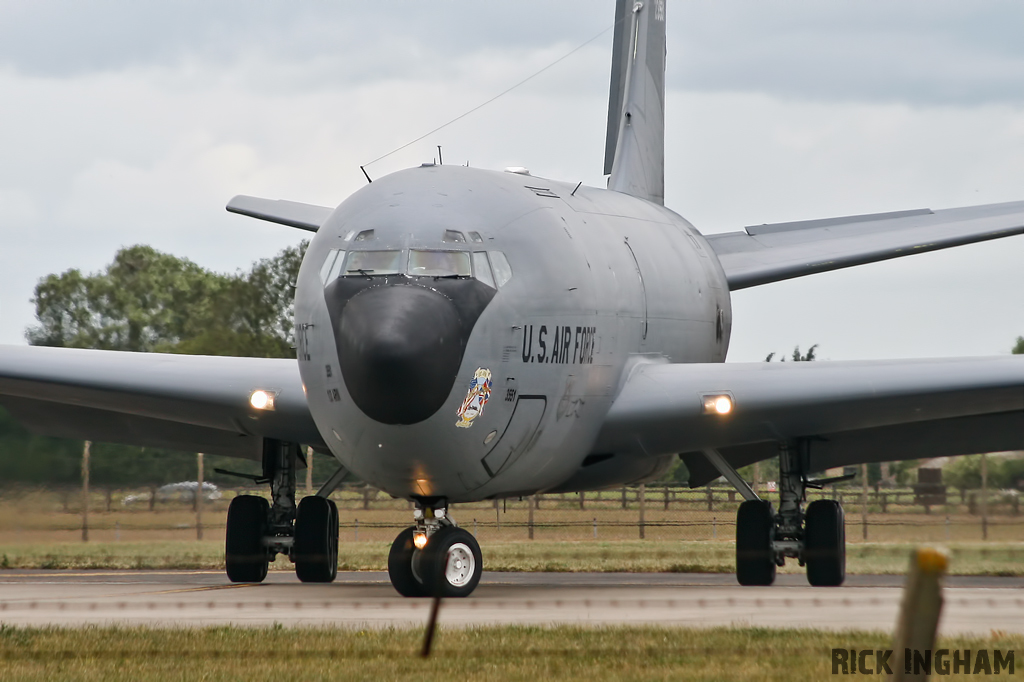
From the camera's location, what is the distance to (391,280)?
1465 centimetres

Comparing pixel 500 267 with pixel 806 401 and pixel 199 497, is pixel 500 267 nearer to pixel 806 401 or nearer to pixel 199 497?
pixel 806 401


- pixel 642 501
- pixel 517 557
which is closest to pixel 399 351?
pixel 517 557

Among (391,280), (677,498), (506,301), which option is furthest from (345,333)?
(677,498)

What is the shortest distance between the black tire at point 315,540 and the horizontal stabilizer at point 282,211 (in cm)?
463

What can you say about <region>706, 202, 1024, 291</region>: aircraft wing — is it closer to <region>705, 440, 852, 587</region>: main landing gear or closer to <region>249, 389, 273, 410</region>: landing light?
<region>705, 440, 852, 587</region>: main landing gear

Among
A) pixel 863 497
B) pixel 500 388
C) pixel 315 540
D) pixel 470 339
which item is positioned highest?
pixel 470 339

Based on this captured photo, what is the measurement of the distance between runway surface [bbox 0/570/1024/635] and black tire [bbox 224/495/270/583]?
0.27 metres

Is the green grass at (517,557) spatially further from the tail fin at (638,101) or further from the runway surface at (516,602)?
the tail fin at (638,101)

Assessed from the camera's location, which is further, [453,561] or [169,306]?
[169,306]

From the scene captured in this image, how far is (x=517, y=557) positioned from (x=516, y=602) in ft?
A: 27.8

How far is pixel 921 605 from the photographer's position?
542 cm

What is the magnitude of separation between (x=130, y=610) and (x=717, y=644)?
5761 millimetres

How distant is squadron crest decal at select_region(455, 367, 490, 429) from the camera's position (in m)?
14.8

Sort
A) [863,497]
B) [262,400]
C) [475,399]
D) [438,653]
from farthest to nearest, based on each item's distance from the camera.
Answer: [863,497] → [262,400] → [475,399] → [438,653]
